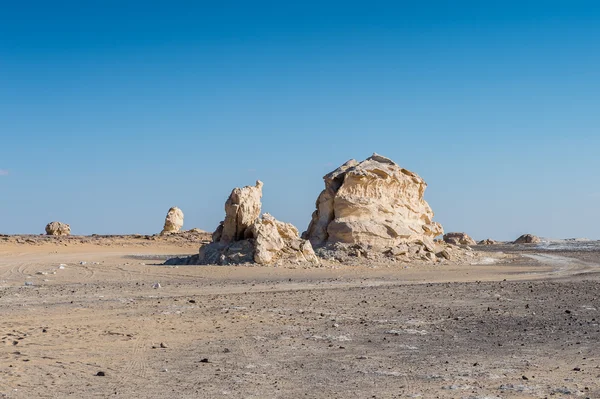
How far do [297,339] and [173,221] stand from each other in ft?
160

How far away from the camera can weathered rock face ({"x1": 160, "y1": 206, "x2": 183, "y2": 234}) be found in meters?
58.5

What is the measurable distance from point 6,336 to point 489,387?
7451mm

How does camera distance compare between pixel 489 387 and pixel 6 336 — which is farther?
pixel 6 336

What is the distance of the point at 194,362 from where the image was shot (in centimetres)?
920

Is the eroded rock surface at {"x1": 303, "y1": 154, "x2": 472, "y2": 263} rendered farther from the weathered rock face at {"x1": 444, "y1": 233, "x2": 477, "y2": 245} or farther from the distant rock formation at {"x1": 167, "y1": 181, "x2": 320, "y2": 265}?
the weathered rock face at {"x1": 444, "y1": 233, "x2": 477, "y2": 245}

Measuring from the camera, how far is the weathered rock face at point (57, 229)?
54500mm

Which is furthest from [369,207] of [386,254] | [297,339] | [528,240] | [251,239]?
[528,240]

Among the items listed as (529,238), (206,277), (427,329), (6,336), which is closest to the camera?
(6,336)

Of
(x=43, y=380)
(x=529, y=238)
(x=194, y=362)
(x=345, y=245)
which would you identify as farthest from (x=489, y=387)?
(x=529, y=238)

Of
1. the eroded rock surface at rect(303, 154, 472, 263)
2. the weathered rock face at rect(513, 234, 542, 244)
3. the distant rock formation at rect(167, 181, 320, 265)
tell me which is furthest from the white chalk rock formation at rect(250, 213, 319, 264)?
the weathered rock face at rect(513, 234, 542, 244)

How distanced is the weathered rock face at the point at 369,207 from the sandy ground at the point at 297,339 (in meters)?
10.3

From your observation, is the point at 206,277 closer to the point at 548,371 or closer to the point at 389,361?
the point at 389,361

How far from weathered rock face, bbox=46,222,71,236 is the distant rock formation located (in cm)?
2946

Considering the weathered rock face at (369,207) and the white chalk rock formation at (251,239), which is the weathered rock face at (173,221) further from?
the white chalk rock formation at (251,239)
